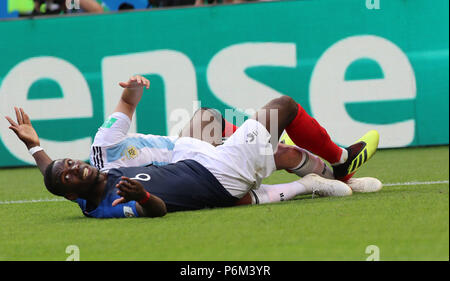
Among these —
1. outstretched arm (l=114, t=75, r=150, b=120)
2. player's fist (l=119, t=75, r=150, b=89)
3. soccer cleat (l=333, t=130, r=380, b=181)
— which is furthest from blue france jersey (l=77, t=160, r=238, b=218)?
soccer cleat (l=333, t=130, r=380, b=181)

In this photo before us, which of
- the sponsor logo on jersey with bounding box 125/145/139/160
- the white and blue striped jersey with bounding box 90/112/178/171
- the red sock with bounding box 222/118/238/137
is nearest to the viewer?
the white and blue striped jersey with bounding box 90/112/178/171

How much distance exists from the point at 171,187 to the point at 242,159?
501 mm

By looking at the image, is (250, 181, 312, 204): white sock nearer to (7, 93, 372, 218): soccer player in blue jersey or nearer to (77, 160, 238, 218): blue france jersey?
(7, 93, 372, 218): soccer player in blue jersey

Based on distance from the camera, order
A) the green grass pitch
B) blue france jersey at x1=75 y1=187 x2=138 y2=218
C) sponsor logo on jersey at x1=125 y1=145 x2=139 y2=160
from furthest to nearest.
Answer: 1. sponsor logo on jersey at x1=125 y1=145 x2=139 y2=160
2. blue france jersey at x1=75 y1=187 x2=138 y2=218
3. the green grass pitch

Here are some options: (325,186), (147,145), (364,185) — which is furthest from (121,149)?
(364,185)

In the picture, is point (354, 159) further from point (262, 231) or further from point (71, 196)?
point (71, 196)

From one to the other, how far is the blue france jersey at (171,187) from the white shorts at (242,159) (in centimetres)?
Answer: 6

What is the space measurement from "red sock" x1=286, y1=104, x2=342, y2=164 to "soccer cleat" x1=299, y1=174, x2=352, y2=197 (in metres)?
0.18

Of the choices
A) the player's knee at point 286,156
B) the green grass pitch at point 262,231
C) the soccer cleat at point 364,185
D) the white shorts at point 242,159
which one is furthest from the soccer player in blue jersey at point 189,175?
the soccer cleat at point 364,185

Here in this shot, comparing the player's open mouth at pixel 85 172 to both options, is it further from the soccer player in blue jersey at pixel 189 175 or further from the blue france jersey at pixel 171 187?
the blue france jersey at pixel 171 187

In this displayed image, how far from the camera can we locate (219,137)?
239 inches

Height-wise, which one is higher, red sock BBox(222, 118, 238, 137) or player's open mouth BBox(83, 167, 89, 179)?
red sock BBox(222, 118, 238, 137)

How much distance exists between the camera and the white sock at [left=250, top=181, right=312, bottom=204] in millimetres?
5441

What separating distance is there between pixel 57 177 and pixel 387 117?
18.4 ft
